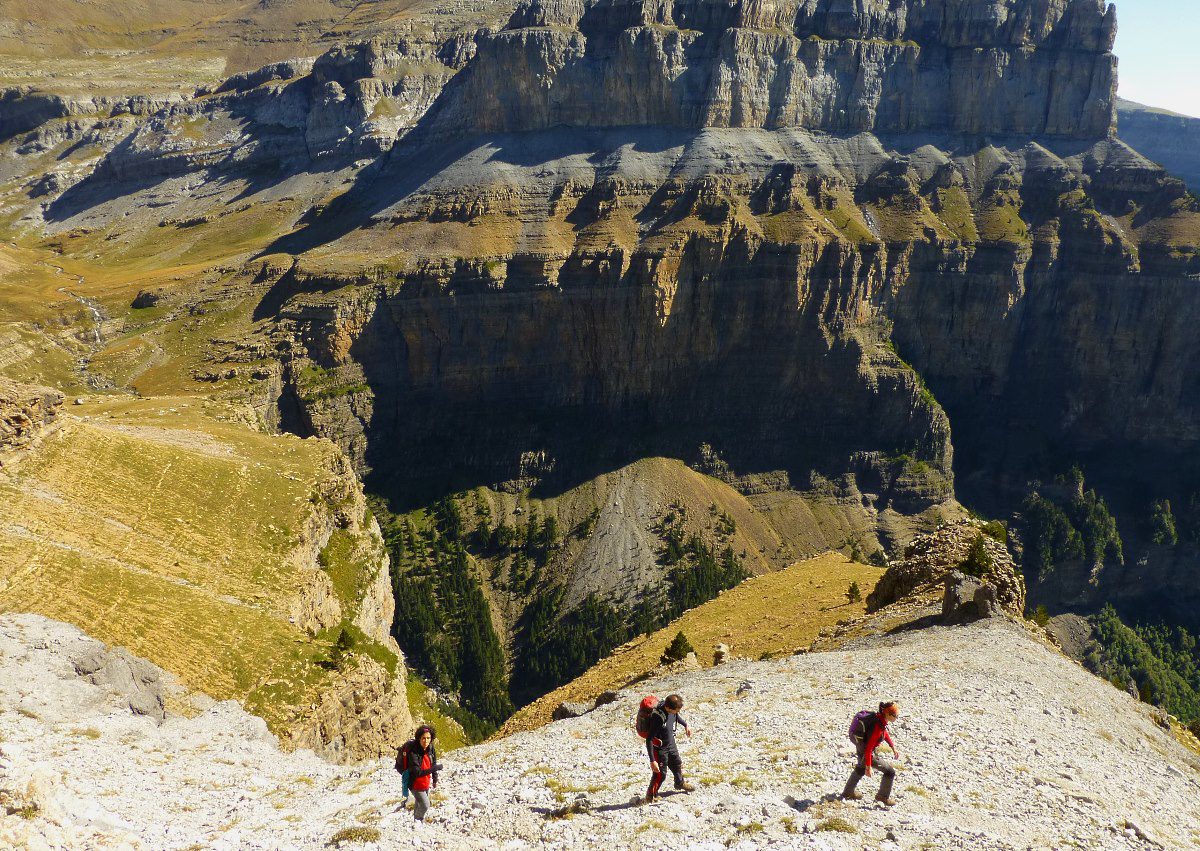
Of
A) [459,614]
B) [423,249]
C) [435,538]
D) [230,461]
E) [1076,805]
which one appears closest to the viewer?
[1076,805]

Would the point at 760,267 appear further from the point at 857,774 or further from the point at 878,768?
the point at 857,774

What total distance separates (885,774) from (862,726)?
4.55 feet

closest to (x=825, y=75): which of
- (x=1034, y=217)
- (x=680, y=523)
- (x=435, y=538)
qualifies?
(x=1034, y=217)

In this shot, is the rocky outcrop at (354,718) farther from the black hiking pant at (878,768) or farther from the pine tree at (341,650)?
the black hiking pant at (878,768)

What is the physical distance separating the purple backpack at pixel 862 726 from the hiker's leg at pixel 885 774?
74 centimetres

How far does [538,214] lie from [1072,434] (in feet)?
327

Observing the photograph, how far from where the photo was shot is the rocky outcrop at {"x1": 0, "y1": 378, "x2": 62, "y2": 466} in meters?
43.5

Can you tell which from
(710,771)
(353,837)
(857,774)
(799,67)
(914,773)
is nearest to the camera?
(353,837)

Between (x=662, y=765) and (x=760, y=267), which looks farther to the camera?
(x=760, y=267)

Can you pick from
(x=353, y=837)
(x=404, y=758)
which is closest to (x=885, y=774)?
(x=404, y=758)

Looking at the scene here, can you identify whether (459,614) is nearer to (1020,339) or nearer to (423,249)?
(423,249)

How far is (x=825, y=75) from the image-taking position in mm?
151000

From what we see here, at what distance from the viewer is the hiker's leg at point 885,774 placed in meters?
20.3

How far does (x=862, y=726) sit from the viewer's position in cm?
2042
